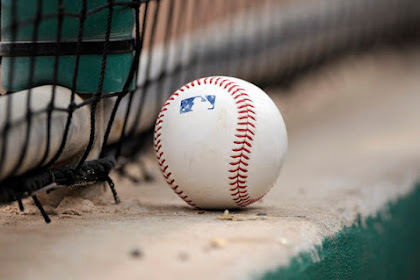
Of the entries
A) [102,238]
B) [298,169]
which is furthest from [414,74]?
[102,238]

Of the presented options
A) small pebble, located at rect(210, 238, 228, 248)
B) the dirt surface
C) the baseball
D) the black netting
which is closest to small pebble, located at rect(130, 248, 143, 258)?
the dirt surface

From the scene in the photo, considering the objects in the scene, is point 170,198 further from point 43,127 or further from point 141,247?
point 141,247

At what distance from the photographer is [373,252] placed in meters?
2.46

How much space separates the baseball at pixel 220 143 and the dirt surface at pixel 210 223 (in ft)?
0.28

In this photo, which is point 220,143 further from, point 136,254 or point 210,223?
point 136,254

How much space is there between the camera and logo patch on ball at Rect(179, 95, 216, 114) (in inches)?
83.4

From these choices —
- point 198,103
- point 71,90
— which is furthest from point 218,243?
point 71,90

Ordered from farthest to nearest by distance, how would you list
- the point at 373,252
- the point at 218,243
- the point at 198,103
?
the point at 373,252 → the point at 198,103 → the point at 218,243

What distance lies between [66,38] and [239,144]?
→ 2.07 feet

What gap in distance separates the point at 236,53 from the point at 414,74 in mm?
2683

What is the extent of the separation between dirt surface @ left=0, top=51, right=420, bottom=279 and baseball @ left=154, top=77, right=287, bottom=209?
0.09 metres

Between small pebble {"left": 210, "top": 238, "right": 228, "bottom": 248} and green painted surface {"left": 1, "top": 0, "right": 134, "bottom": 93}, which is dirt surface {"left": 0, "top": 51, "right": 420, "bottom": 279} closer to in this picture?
small pebble {"left": 210, "top": 238, "right": 228, "bottom": 248}

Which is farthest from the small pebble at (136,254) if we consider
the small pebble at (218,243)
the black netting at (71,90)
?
the black netting at (71,90)

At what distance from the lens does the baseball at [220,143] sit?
81.8 inches
